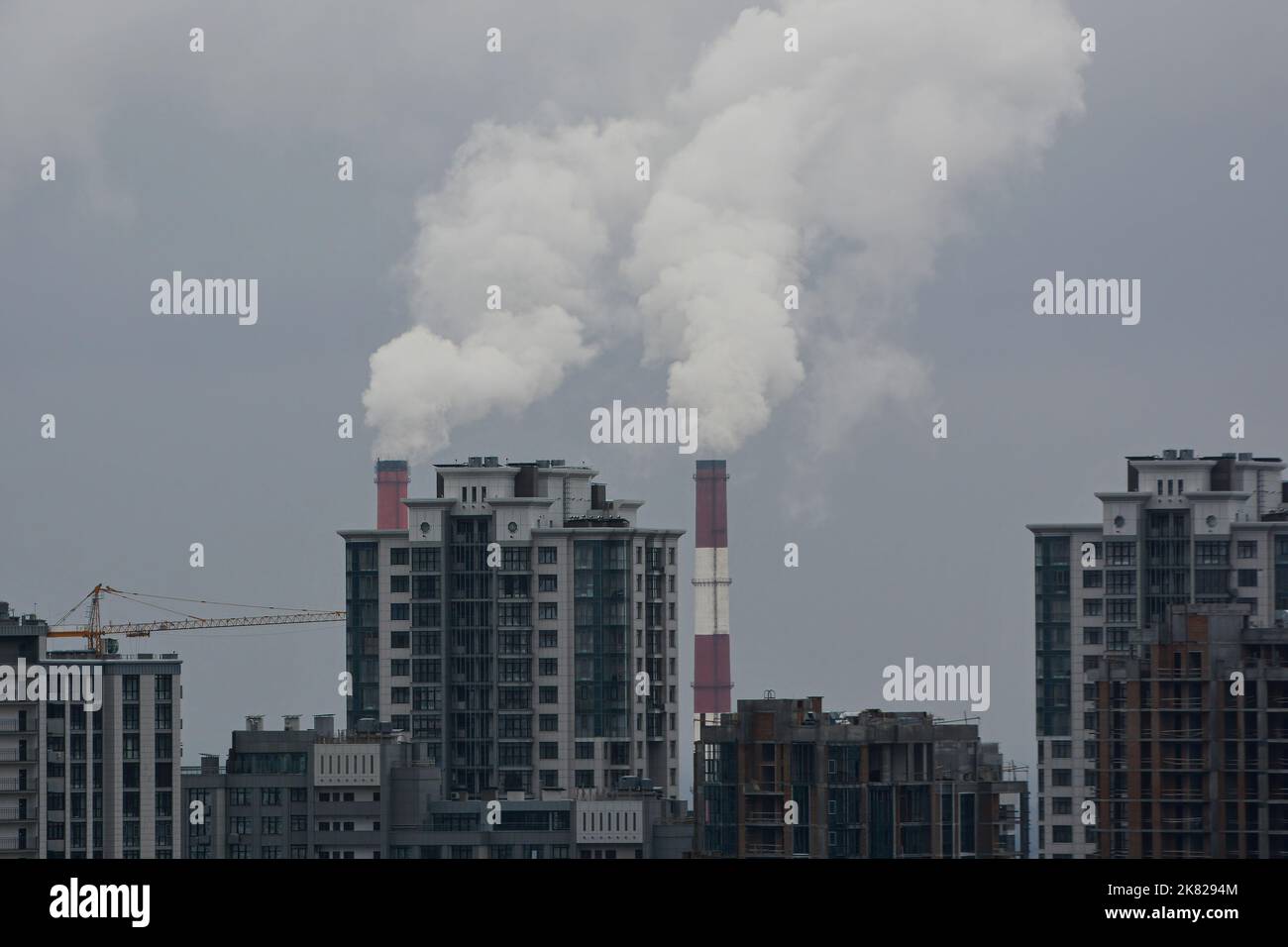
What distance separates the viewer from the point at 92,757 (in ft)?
181

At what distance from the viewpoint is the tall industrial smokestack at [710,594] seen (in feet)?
253

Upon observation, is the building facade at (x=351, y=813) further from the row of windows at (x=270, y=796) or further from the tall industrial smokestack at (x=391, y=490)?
the tall industrial smokestack at (x=391, y=490)

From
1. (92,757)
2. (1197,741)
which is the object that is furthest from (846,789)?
(92,757)

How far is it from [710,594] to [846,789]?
32422mm

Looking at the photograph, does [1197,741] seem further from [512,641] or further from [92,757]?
[92,757]

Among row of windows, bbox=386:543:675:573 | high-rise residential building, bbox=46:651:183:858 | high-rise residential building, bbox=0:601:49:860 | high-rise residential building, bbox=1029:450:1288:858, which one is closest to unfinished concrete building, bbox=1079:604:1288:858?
high-rise residential building, bbox=1029:450:1288:858

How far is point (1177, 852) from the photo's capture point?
4991 centimetres

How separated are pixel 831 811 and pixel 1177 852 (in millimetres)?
8411

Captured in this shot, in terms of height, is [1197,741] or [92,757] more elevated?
[1197,741]

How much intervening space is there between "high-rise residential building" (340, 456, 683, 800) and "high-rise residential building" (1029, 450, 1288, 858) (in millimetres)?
12369

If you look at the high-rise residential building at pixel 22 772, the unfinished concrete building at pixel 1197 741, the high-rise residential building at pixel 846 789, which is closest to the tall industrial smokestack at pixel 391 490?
the high-rise residential building at pixel 22 772

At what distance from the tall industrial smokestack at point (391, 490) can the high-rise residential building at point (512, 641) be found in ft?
34.7

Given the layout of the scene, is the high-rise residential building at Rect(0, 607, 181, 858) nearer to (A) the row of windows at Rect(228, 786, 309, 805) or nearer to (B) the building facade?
(B) the building facade
